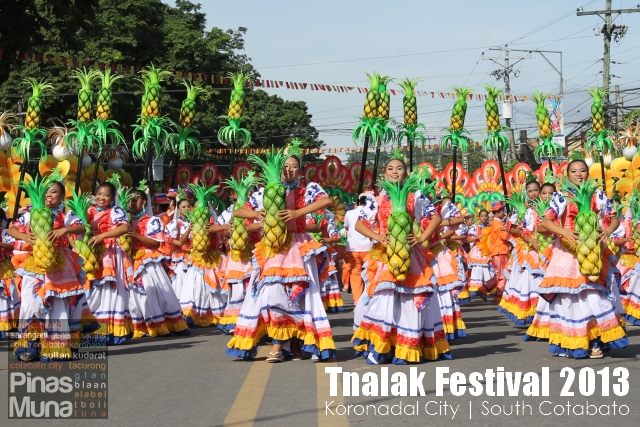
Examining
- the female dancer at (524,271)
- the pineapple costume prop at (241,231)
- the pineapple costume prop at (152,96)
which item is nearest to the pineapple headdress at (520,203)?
the female dancer at (524,271)

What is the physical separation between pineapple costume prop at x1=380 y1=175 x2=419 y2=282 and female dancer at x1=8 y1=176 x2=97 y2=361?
3118 mm

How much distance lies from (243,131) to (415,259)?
10.5 m

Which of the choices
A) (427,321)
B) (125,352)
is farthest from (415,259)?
(125,352)

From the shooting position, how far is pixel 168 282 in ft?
40.7

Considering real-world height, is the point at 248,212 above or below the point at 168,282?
above

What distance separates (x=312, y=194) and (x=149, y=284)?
3.69 meters

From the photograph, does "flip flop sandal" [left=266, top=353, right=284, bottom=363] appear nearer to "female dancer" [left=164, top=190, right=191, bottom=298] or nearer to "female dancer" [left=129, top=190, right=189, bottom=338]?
"female dancer" [left=129, top=190, right=189, bottom=338]

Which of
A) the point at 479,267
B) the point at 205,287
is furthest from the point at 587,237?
the point at 479,267

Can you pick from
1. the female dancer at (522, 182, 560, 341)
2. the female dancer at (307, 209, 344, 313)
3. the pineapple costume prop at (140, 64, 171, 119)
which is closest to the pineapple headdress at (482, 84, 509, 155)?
the female dancer at (307, 209, 344, 313)

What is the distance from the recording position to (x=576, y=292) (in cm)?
909

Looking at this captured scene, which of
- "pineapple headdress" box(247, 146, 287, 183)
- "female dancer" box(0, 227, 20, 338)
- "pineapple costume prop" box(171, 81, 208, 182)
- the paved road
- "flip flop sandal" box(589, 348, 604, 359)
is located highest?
"pineapple costume prop" box(171, 81, 208, 182)

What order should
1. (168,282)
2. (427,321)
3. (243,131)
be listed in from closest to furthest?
(427,321) → (168,282) → (243,131)

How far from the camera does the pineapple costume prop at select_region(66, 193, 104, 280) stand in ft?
34.5

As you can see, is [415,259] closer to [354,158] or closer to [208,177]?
[208,177]
